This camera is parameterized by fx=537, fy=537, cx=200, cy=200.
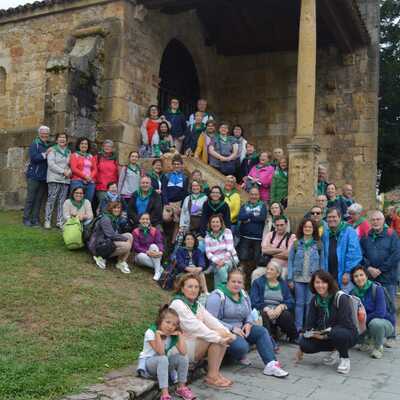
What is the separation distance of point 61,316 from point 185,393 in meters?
1.77

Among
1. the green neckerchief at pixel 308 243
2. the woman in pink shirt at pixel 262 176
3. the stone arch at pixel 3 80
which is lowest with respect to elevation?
the green neckerchief at pixel 308 243

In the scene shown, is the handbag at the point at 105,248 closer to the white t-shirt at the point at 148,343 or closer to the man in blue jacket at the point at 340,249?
the man in blue jacket at the point at 340,249

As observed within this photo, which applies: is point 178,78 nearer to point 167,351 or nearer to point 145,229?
point 145,229

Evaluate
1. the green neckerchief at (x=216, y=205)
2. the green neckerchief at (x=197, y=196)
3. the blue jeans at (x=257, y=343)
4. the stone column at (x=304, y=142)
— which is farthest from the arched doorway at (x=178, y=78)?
the blue jeans at (x=257, y=343)

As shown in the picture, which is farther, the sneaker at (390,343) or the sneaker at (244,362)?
the sneaker at (390,343)

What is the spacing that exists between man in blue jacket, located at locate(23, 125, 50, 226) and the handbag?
2.54 metres

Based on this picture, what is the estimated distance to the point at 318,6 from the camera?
12195mm

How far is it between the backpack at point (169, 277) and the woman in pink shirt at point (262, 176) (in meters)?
2.57

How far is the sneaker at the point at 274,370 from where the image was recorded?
5.06 m

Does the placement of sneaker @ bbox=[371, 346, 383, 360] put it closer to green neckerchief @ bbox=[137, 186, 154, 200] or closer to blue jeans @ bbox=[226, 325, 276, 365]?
blue jeans @ bbox=[226, 325, 276, 365]

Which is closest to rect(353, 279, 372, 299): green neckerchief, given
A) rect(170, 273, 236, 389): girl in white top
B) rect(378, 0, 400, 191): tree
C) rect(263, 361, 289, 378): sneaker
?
rect(263, 361, 289, 378): sneaker

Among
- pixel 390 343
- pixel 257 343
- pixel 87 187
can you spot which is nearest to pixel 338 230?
pixel 390 343

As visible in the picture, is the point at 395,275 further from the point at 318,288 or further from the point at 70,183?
the point at 70,183

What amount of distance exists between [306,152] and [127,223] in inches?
147
